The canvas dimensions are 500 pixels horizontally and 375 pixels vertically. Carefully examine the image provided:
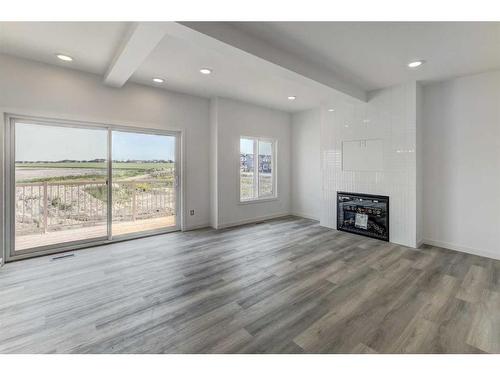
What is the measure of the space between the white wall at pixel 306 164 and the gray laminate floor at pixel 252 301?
2227 mm

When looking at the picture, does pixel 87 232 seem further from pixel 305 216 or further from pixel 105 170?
pixel 305 216

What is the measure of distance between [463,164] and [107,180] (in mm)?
5538

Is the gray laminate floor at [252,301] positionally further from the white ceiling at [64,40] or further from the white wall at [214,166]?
the white ceiling at [64,40]

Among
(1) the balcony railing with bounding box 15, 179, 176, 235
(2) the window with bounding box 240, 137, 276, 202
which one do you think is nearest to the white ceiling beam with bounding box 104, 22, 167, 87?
(1) the balcony railing with bounding box 15, 179, 176, 235

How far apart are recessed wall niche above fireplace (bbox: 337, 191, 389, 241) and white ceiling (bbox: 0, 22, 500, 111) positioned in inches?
75.8

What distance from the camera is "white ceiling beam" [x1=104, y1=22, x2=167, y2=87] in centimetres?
201

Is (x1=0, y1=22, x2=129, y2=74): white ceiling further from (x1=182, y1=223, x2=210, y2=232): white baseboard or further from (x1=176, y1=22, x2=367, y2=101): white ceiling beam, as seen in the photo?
(x1=182, y1=223, x2=210, y2=232): white baseboard

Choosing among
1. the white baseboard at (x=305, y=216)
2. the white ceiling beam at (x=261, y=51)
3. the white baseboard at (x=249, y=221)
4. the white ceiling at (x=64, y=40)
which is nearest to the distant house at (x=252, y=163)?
the white baseboard at (x=249, y=221)

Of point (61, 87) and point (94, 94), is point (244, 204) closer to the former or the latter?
point (94, 94)

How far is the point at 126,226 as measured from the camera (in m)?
4.37

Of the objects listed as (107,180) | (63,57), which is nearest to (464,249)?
(107,180)

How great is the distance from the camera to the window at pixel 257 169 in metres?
5.32

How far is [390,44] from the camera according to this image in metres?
2.52
